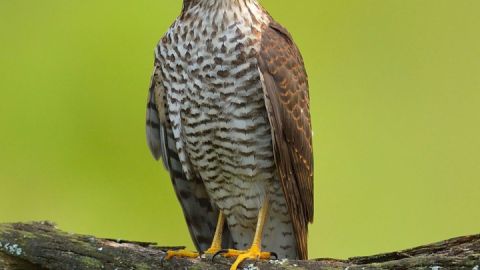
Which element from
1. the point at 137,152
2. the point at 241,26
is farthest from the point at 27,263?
the point at 137,152

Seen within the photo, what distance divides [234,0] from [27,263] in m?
1.74

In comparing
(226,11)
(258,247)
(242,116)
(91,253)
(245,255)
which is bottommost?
(91,253)

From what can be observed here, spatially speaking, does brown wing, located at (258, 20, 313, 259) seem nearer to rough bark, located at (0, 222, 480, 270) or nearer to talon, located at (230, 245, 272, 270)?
talon, located at (230, 245, 272, 270)

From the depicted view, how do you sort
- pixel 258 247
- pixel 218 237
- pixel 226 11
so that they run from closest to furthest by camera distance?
1. pixel 258 247
2. pixel 226 11
3. pixel 218 237

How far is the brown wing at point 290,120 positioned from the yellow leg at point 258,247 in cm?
17

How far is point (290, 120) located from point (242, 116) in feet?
0.88

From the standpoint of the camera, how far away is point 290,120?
16.0ft

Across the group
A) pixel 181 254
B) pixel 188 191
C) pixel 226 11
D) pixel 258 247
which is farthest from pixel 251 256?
pixel 226 11

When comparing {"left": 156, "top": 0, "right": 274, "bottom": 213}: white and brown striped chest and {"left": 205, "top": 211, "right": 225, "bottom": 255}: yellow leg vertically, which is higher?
{"left": 156, "top": 0, "right": 274, "bottom": 213}: white and brown striped chest

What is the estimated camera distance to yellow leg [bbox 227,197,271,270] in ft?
14.6

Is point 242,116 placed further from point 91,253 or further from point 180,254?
point 91,253

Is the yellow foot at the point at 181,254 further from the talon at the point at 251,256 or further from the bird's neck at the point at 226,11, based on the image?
the bird's neck at the point at 226,11

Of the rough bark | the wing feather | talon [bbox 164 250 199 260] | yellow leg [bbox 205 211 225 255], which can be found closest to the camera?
the rough bark

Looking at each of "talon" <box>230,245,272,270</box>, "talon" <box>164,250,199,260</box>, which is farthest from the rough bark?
"talon" <box>230,245,272,270</box>
